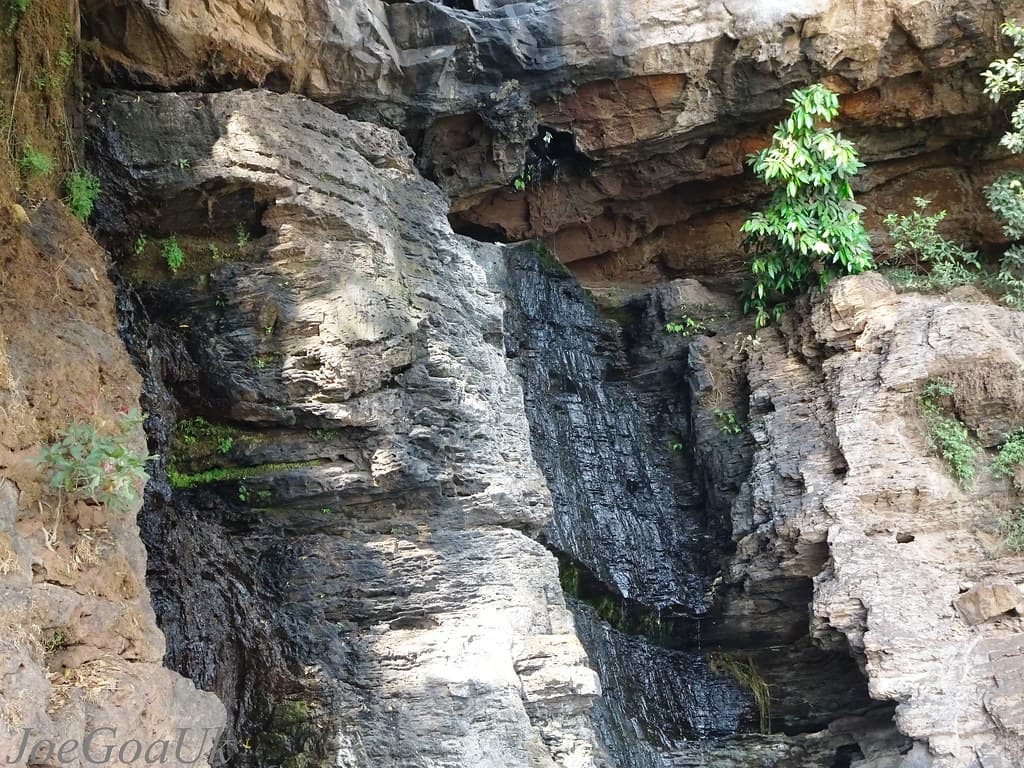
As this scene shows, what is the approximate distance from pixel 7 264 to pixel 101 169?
2.40m

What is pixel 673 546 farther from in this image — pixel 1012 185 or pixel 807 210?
pixel 1012 185

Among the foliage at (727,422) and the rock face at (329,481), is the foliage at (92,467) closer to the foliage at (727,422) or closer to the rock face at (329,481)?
the rock face at (329,481)

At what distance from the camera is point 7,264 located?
6559 millimetres

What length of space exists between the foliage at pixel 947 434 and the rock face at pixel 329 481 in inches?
172

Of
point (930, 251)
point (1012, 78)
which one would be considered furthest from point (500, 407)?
point (1012, 78)

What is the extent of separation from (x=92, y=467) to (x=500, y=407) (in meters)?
A: 4.36

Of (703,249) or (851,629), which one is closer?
(851,629)

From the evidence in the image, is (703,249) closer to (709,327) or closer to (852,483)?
(709,327)

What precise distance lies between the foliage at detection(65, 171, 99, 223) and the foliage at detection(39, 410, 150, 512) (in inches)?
106

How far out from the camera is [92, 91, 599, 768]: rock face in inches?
305

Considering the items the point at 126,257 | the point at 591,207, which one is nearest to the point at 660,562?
the point at 591,207

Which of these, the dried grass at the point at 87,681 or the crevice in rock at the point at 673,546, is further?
the crevice in rock at the point at 673,546

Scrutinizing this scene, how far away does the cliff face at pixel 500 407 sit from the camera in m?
7.58

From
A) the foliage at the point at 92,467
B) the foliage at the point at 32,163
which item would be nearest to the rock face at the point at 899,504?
the foliage at the point at 92,467
